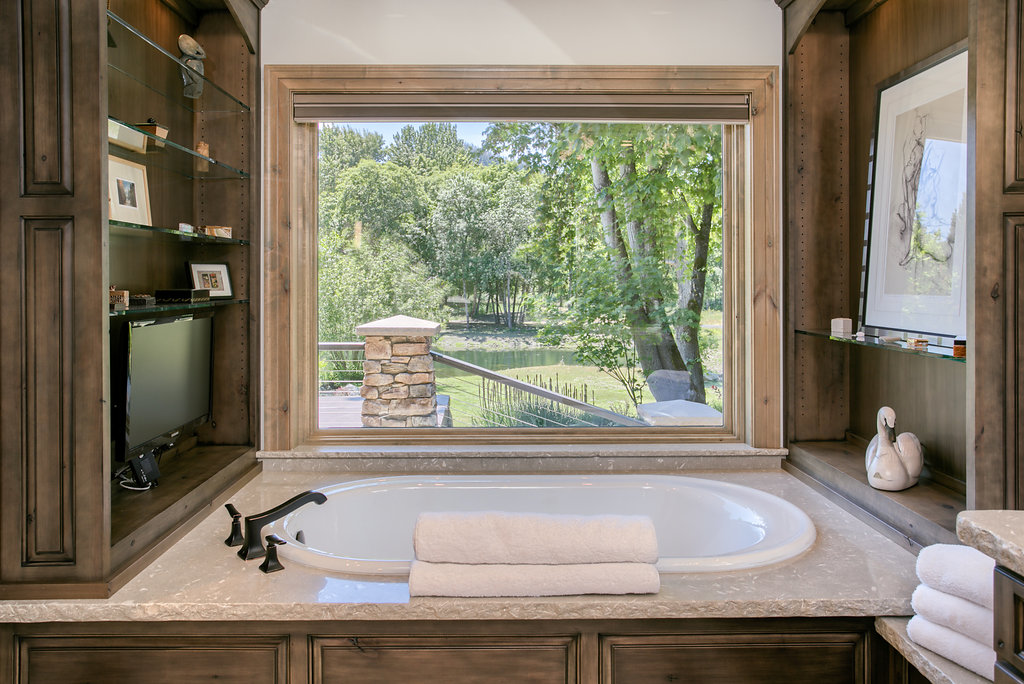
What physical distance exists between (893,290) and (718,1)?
1.32 meters

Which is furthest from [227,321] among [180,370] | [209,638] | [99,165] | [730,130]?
[730,130]

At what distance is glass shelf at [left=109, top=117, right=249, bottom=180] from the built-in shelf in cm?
242

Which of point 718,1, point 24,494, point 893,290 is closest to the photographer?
point 24,494

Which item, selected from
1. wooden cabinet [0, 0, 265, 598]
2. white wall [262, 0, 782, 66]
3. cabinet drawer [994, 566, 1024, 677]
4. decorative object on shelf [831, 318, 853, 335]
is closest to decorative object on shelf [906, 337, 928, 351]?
decorative object on shelf [831, 318, 853, 335]

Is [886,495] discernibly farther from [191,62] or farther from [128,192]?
[191,62]

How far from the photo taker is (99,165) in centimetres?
162

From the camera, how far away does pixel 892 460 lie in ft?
7.02

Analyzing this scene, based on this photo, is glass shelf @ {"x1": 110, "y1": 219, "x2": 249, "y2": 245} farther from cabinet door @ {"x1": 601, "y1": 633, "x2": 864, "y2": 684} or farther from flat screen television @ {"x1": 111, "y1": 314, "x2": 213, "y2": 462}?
cabinet door @ {"x1": 601, "y1": 633, "x2": 864, "y2": 684}

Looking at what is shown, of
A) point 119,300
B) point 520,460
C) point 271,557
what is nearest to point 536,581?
point 271,557

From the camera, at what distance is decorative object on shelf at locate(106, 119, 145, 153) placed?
1.87 m

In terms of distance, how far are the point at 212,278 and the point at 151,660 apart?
4.62 feet

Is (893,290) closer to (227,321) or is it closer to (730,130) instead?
(730,130)

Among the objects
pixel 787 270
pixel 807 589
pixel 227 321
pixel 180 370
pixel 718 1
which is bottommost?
pixel 807 589

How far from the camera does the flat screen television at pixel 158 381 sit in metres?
2.02
